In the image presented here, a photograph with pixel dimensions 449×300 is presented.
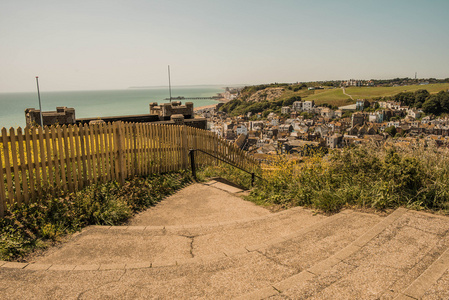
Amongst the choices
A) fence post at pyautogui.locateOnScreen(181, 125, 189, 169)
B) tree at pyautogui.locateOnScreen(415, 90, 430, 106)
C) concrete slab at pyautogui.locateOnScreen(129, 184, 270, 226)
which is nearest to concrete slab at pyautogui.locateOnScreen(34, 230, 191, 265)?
concrete slab at pyautogui.locateOnScreen(129, 184, 270, 226)

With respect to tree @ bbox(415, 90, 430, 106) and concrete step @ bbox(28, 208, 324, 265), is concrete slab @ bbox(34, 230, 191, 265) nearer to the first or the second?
concrete step @ bbox(28, 208, 324, 265)

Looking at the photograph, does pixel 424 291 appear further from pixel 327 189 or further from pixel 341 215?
pixel 327 189

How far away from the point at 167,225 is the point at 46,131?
2.81 m

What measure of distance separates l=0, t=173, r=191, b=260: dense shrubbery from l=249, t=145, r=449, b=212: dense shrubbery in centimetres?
278

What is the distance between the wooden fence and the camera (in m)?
4.98

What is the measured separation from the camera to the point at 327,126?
101m

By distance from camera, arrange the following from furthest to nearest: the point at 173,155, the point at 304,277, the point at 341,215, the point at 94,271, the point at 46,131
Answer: the point at 173,155 → the point at 46,131 → the point at 341,215 → the point at 94,271 → the point at 304,277

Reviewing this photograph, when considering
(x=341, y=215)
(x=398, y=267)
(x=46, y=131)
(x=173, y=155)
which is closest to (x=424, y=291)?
(x=398, y=267)

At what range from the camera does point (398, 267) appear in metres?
3.24

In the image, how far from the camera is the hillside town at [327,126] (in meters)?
69.8

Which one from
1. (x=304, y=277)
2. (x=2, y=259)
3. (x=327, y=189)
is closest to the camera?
(x=304, y=277)

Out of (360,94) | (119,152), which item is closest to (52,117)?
(119,152)

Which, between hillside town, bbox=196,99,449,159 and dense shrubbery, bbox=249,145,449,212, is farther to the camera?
hillside town, bbox=196,99,449,159

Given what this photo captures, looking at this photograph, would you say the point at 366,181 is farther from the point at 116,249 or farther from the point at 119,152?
the point at 119,152
